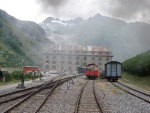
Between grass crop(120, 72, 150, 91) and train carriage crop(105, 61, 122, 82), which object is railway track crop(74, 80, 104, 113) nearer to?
grass crop(120, 72, 150, 91)

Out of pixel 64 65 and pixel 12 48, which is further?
pixel 12 48

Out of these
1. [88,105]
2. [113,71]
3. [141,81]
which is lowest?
[88,105]

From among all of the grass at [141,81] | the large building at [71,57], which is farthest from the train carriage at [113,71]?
the large building at [71,57]

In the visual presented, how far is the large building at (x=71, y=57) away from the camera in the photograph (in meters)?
141

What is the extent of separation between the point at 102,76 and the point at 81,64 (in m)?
79.6

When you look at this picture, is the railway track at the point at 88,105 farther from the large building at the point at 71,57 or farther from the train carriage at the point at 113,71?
the large building at the point at 71,57

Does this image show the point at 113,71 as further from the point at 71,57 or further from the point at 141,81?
the point at 71,57

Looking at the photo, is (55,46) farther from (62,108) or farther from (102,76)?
(62,108)

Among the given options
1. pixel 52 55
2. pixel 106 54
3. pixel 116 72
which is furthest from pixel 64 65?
pixel 116 72

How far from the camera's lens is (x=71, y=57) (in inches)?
5674

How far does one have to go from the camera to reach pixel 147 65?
5434cm

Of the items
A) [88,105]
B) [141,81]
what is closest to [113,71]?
Answer: [141,81]

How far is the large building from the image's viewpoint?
141 meters

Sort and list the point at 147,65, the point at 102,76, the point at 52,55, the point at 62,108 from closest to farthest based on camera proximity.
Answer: the point at 62,108 < the point at 147,65 < the point at 102,76 < the point at 52,55
